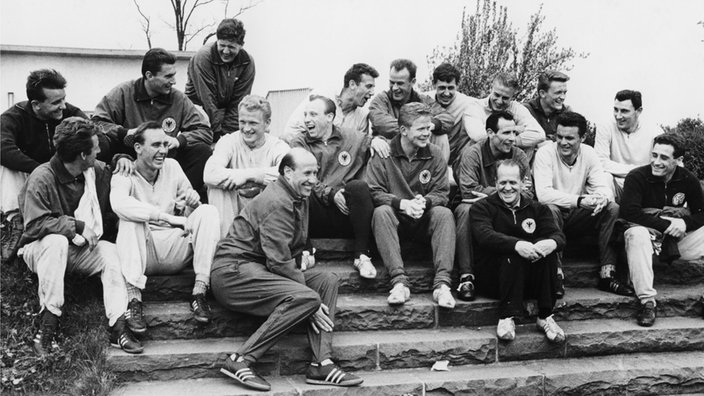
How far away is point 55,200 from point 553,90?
4.58m

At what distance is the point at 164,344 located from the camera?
4477mm

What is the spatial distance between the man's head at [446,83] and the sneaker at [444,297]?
7.71 feet

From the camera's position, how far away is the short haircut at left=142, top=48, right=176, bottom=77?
576 cm

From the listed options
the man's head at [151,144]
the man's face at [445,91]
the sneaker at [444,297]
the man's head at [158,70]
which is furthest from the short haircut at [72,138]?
the man's face at [445,91]

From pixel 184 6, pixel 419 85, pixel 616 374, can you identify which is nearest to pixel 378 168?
pixel 616 374

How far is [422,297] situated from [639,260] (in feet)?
5.79

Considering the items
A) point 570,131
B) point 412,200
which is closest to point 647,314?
point 570,131

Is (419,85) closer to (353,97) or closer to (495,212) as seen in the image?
(353,97)

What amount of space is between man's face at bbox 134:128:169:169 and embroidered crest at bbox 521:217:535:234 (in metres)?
2.70

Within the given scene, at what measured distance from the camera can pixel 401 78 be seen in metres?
6.42

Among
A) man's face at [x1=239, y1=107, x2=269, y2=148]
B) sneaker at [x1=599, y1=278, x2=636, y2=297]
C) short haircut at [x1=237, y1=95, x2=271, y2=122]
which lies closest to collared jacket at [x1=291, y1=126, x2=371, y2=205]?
man's face at [x1=239, y1=107, x2=269, y2=148]

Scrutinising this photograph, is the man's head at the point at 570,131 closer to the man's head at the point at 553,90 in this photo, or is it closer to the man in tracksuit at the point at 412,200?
the man's head at the point at 553,90

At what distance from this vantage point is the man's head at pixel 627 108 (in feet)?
20.9

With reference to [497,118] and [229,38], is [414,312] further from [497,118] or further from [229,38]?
[229,38]
